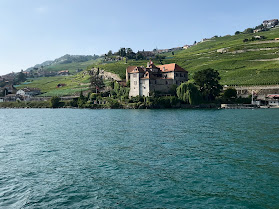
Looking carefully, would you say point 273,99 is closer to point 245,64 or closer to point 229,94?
point 229,94

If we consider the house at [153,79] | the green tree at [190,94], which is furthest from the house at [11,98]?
the green tree at [190,94]

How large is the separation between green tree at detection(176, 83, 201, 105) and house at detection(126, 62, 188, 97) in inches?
499

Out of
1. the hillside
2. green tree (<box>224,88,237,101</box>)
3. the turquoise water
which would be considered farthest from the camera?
the hillside

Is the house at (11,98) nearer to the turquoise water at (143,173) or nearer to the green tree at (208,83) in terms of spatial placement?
the green tree at (208,83)

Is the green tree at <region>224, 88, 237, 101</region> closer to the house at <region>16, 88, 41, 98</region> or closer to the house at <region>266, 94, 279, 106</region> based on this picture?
the house at <region>266, 94, 279, 106</region>

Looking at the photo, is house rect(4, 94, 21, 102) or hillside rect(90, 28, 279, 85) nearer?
hillside rect(90, 28, 279, 85)

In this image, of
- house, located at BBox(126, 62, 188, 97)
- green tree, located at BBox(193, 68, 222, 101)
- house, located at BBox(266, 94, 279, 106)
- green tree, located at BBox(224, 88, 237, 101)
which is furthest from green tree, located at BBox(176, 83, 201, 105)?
house, located at BBox(266, 94, 279, 106)

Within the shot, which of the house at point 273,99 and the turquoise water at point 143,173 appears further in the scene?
the house at point 273,99

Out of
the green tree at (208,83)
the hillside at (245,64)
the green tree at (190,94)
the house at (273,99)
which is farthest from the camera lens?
the hillside at (245,64)

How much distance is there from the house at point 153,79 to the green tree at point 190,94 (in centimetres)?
1267

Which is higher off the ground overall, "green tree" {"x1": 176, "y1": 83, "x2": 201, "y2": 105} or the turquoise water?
"green tree" {"x1": 176, "y1": 83, "x2": 201, "y2": 105}

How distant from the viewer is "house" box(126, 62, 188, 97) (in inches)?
4469

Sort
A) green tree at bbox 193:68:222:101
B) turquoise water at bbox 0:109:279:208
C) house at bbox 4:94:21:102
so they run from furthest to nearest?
house at bbox 4:94:21:102 < green tree at bbox 193:68:222:101 < turquoise water at bbox 0:109:279:208

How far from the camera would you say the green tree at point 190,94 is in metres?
103
